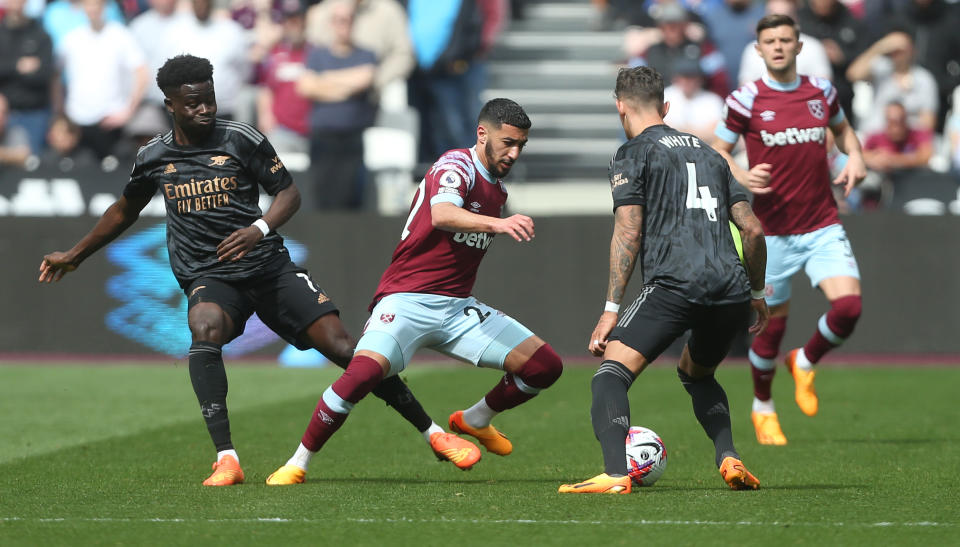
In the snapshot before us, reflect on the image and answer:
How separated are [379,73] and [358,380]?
402 inches

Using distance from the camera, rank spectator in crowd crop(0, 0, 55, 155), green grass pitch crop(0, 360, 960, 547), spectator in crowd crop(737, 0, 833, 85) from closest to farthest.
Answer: green grass pitch crop(0, 360, 960, 547) → spectator in crowd crop(737, 0, 833, 85) → spectator in crowd crop(0, 0, 55, 155)

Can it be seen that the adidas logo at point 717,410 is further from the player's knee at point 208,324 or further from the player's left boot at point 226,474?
the player's knee at point 208,324

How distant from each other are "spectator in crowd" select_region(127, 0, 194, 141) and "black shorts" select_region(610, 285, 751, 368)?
11.2m

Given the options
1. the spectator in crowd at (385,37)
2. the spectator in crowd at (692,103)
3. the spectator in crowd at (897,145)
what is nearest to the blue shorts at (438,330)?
the spectator in crowd at (692,103)

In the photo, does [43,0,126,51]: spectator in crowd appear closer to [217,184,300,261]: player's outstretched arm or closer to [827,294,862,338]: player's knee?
[217,184,300,261]: player's outstretched arm

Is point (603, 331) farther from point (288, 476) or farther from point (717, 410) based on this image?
point (288, 476)

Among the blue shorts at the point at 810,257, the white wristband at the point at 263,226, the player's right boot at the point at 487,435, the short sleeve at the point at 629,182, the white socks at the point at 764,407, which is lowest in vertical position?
the white socks at the point at 764,407

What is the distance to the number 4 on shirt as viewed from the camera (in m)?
7.09

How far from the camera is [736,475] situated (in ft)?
23.6

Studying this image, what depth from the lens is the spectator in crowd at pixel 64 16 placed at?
19125 mm

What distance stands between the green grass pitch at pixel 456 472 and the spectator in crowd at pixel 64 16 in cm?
642

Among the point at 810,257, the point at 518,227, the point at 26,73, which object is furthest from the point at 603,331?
the point at 26,73

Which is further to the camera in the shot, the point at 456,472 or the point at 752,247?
the point at 456,472

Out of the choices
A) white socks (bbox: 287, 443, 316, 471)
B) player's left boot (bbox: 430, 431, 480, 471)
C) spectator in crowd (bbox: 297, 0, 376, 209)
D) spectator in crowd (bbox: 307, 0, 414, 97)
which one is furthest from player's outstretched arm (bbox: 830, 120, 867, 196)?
spectator in crowd (bbox: 307, 0, 414, 97)
